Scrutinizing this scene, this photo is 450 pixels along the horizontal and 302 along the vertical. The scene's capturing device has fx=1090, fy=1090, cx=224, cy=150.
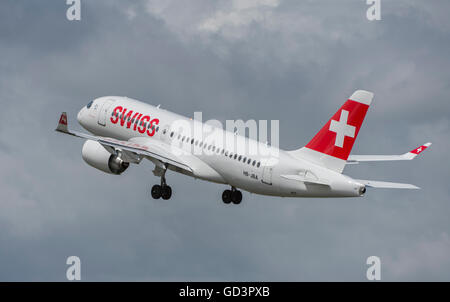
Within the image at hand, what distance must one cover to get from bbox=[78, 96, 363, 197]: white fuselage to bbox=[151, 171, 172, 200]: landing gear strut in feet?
6.35

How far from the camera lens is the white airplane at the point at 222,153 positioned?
2571 inches

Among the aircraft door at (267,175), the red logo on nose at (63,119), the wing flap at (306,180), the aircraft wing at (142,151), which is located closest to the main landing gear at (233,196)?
the aircraft wing at (142,151)

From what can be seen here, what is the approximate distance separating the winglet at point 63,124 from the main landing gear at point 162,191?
7.59m

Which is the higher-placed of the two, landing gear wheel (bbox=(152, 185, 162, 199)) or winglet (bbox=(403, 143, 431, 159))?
winglet (bbox=(403, 143, 431, 159))

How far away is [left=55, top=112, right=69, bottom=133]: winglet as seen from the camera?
7012cm

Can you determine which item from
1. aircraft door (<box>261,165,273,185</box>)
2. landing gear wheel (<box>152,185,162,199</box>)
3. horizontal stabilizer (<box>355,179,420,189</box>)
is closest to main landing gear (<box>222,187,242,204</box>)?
landing gear wheel (<box>152,185,162,199</box>)

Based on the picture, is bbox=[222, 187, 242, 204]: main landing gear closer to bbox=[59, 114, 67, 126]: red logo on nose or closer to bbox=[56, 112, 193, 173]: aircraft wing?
bbox=[56, 112, 193, 173]: aircraft wing

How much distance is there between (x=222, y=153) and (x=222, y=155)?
0.48ft

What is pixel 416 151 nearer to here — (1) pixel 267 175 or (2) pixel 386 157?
(2) pixel 386 157

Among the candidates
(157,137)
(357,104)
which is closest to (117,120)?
(157,137)

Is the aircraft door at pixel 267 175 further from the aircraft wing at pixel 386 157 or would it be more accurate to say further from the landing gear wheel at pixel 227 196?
the aircraft wing at pixel 386 157

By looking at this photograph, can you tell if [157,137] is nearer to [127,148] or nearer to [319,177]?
[127,148]

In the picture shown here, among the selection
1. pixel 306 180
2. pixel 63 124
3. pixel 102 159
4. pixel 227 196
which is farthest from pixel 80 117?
pixel 306 180

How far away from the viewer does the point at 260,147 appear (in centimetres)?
6994
